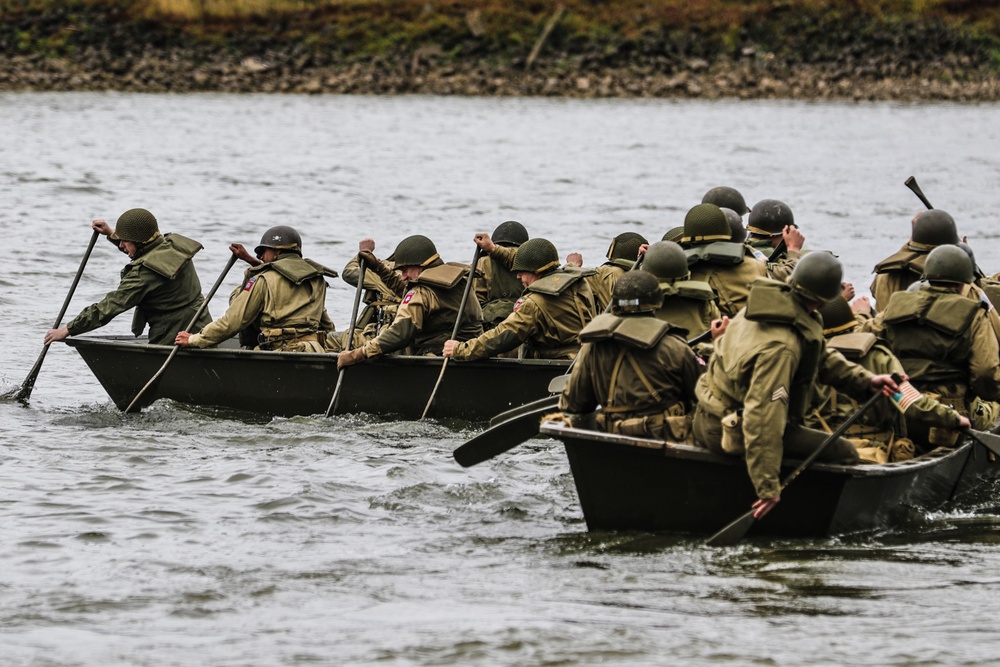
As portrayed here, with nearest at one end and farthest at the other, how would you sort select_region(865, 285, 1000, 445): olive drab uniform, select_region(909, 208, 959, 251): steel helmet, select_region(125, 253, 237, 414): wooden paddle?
select_region(865, 285, 1000, 445): olive drab uniform, select_region(909, 208, 959, 251): steel helmet, select_region(125, 253, 237, 414): wooden paddle

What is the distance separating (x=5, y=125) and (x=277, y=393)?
108 ft

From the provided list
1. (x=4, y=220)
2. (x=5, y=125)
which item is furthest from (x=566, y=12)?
(x=4, y=220)

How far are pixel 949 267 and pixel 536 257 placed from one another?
3.52 m

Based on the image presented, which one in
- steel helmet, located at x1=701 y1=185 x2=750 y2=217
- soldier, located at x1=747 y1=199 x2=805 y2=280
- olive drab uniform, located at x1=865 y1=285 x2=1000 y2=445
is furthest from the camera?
steel helmet, located at x1=701 y1=185 x2=750 y2=217

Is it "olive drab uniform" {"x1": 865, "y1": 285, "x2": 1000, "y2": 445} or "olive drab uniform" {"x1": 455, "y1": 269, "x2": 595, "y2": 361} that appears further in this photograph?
"olive drab uniform" {"x1": 455, "y1": 269, "x2": 595, "y2": 361}

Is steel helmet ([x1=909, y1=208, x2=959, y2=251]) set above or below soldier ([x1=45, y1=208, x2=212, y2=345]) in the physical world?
above

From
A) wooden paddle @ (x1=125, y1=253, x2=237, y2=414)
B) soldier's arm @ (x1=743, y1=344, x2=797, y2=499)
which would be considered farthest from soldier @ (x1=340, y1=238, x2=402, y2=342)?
soldier's arm @ (x1=743, y1=344, x2=797, y2=499)

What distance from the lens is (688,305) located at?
1091 cm

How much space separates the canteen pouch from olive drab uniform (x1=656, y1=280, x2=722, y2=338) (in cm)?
187

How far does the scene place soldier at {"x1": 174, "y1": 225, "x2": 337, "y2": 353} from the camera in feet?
45.1

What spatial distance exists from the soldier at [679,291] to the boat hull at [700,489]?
1466 millimetres

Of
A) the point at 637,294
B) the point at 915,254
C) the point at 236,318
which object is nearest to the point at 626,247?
the point at 915,254

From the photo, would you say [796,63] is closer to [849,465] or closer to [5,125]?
[5,125]

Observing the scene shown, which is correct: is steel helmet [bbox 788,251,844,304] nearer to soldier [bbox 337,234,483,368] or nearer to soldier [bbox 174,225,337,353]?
soldier [bbox 337,234,483,368]
